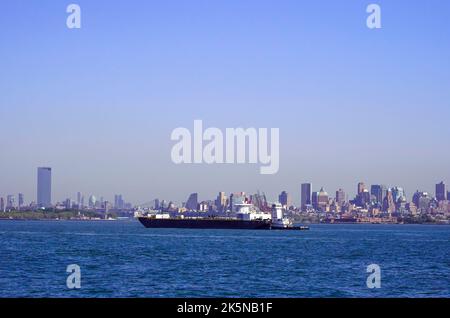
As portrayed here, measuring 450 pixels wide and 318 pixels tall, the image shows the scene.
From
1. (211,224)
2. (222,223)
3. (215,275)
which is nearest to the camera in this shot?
(215,275)

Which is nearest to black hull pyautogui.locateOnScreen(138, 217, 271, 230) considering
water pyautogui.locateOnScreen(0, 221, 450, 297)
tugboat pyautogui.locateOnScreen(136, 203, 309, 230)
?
tugboat pyautogui.locateOnScreen(136, 203, 309, 230)

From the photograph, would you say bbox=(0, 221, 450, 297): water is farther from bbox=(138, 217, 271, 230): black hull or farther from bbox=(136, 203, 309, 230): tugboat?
bbox=(136, 203, 309, 230): tugboat

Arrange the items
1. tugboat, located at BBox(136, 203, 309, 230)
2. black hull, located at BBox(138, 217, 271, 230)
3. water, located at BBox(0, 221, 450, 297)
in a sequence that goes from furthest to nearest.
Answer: tugboat, located at BBox(136, 203, 309, 230) → black hull, located at BBox(138, 217, 271, 230) → water, located at BBox(0, 221, 450, 297)

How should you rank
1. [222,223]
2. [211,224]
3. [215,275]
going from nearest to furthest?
[215,275] < [211,224] < [222,223]

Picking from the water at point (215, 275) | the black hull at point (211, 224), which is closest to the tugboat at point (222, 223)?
the black hull at point (211, 224)

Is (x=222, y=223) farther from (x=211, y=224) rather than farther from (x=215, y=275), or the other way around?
(x=215, y=275)

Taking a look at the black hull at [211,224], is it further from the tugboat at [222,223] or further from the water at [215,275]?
the water at [215,275]

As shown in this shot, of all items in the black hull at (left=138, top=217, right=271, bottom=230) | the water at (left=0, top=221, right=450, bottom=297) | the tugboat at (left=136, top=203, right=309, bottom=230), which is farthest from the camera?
the tugboat at (left=136, top=203, right=309, bottom=230)

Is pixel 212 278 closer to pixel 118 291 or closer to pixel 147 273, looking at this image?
pixel 147 273

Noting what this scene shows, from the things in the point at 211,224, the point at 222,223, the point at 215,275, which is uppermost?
the point at 222,223

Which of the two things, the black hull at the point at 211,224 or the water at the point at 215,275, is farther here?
the black hull at the point at 211,224

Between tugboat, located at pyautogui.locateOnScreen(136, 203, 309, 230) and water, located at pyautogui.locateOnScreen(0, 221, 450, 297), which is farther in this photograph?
tugboat, located at pyautogui.locateOnScreen(136, 203, 309, 230)

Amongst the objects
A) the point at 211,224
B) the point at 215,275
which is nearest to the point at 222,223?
the point at 211,224
